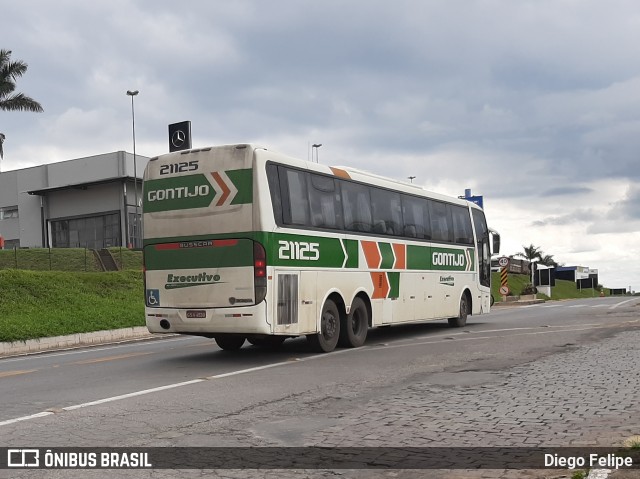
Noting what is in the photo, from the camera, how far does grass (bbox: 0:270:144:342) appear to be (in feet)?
68.2

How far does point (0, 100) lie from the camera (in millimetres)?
50906

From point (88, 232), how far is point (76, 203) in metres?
2.63

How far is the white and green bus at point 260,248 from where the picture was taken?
11.9m

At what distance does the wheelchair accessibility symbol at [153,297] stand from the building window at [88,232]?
45.2 m

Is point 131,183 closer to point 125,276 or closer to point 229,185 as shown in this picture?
point 125,276

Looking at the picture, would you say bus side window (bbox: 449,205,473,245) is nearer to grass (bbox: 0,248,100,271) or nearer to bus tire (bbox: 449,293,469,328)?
bus tire (bbox: 449,293,469,328)

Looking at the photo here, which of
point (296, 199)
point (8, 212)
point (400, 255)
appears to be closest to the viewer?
point (296, 199)

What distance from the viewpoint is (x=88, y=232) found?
58.8m

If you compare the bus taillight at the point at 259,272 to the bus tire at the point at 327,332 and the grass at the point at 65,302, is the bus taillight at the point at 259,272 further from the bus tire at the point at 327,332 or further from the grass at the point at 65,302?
the grass at the point at 65,302

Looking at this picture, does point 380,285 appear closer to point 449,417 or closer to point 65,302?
point 449,417

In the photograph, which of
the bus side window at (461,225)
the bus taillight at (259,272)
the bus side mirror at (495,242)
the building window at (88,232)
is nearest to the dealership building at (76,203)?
the building window at (88,232)

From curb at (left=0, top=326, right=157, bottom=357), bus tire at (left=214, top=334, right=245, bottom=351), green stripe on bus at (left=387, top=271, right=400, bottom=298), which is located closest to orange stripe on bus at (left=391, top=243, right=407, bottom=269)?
green stripe on bus at (left=387, top=271, right=400, bottom=298)

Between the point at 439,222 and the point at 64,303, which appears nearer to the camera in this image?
the point at 439,222

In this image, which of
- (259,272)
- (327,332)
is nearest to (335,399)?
(259,272)
